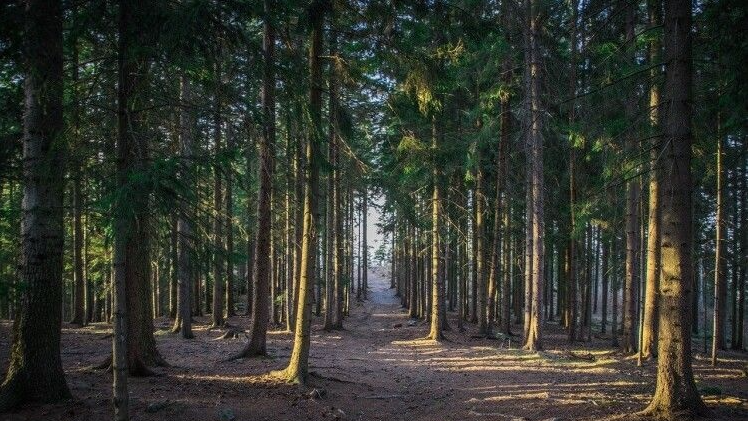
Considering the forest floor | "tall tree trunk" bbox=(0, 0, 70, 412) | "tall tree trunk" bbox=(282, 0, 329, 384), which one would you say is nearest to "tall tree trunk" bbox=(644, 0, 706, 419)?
the forest floor

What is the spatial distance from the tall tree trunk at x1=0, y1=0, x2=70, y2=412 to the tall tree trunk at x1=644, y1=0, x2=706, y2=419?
8.81 m

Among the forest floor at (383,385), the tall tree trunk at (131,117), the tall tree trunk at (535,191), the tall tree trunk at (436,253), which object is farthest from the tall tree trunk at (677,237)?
the tall tree trunk at (436,253)

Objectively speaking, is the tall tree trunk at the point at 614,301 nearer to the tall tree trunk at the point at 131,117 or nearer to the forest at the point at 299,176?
the forest at the point at 299,176

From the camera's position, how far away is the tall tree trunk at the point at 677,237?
22.8 feet

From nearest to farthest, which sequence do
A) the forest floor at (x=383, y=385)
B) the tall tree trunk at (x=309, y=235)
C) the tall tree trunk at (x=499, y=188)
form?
the forest floor at (x=383, y=385)
the tall tree trunk at (x=309, y=235)
the tall tree trunk at (x=499, y=188)

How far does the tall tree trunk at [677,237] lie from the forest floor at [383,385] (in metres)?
0.60

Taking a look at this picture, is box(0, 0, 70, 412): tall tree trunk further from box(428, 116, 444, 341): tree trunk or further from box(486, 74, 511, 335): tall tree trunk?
box(486, 74, 511, 335): tall tree trunk

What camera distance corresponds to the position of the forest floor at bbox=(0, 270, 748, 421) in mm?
7559

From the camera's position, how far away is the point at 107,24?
6.27 metres

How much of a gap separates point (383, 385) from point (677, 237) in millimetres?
7025

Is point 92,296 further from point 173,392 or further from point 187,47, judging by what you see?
point 187,47

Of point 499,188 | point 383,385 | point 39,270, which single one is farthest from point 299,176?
point 39,270

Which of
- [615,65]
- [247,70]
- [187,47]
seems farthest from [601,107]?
[187,47]

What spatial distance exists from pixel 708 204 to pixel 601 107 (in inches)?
540
